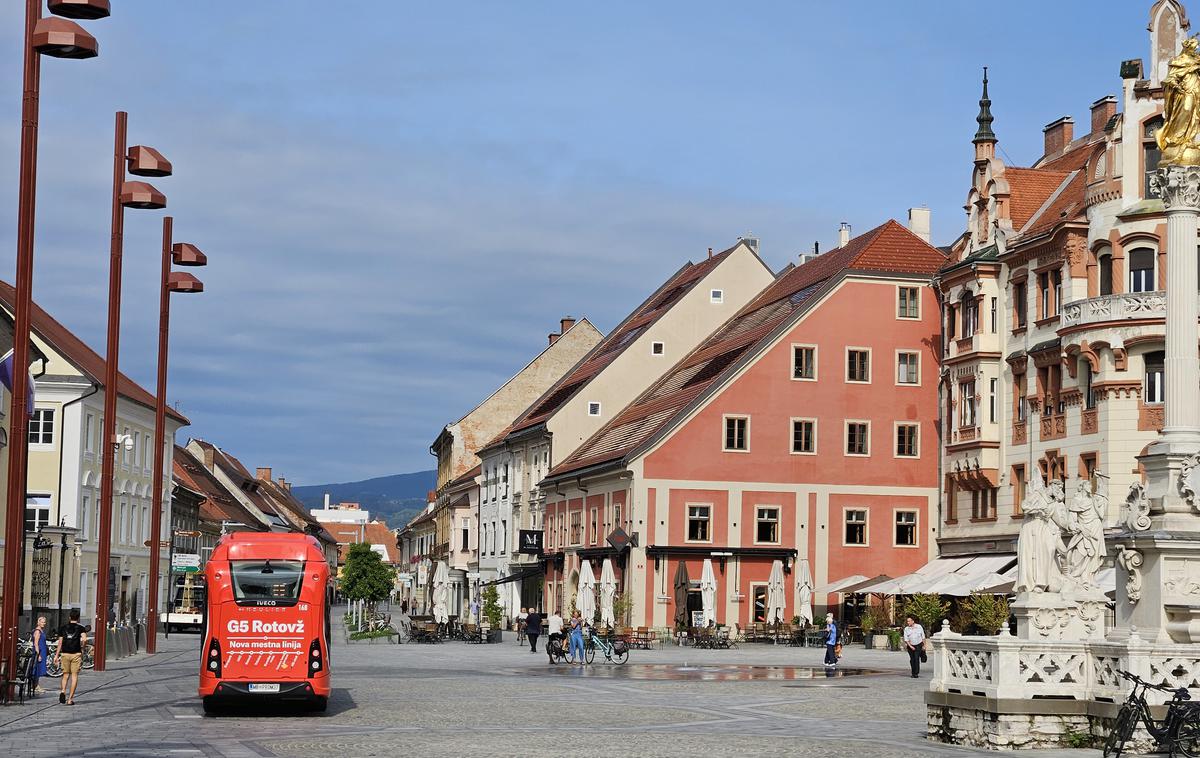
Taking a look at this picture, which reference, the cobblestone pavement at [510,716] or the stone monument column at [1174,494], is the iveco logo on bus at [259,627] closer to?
the cobblestone pavement at [510,716]

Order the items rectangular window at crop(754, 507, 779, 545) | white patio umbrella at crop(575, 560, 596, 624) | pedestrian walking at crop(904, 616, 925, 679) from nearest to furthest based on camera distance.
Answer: pedestrian walking at crop(904, 616, 925, 679) → white patio umbrella at crop(575, 560, 596, 624) → rectangular window at crop(754, 507, 779, 545)

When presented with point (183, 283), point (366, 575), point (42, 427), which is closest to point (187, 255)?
point (183, 283)

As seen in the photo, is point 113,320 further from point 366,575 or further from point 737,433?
point 366,575

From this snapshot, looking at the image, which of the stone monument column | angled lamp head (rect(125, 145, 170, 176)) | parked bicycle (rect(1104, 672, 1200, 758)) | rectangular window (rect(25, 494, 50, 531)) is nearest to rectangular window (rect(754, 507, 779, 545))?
rectangular window (rect(25, 494, 50, 531))

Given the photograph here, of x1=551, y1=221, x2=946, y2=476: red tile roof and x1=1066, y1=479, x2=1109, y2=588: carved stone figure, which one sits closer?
x1=1066, y1=479, x2=1109, y2=588: carved stone figure

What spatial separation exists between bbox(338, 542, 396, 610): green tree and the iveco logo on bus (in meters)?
107

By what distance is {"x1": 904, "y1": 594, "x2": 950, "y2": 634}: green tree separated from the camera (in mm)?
55125

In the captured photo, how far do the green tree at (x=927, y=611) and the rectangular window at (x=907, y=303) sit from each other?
14.6 m

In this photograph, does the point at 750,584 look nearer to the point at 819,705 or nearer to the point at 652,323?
the point at 652,323

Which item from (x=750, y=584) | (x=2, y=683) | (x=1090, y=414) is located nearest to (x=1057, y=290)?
(x=1090, y=414)

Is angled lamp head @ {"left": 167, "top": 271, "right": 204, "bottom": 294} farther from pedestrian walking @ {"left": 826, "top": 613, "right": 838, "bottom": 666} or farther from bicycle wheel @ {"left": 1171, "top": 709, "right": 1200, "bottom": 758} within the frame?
bicycle wheel @ {"left": 1171, "top": 709, "right": 1200, "bottom": 758}

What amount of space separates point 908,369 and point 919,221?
40.6 feet

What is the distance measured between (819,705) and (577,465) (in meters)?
44.3

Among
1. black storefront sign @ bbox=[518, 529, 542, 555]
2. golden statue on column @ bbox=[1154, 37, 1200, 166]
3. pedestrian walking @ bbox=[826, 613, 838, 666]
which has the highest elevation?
golden statue on column @ bbox=[1154, 37, 1200, 166]
